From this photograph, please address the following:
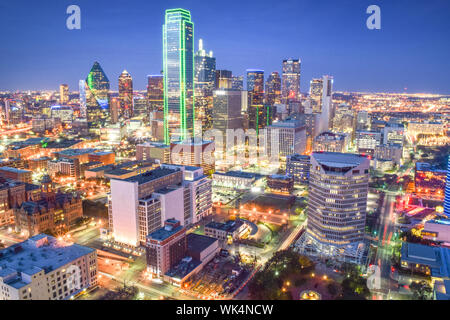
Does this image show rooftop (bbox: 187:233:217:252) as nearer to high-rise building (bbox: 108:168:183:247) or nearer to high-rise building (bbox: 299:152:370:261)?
high-rise building (bbox: 108:168:183:247)

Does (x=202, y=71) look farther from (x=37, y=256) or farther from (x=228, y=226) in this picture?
(x=37, y=256)

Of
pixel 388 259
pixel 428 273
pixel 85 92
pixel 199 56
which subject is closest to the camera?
pixel 428 273

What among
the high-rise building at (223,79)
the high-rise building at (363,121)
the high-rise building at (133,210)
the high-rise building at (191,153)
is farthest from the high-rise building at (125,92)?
the high-rise building at (133,210)

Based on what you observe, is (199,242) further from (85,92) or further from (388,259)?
(85,92)

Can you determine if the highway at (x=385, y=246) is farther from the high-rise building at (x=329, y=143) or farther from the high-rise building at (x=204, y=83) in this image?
the high-rise building at (x=204, y=83)

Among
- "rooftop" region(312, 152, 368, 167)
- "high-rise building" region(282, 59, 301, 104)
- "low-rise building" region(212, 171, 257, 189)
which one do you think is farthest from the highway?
"high-rise building" region(282, 59, 301, 104)
